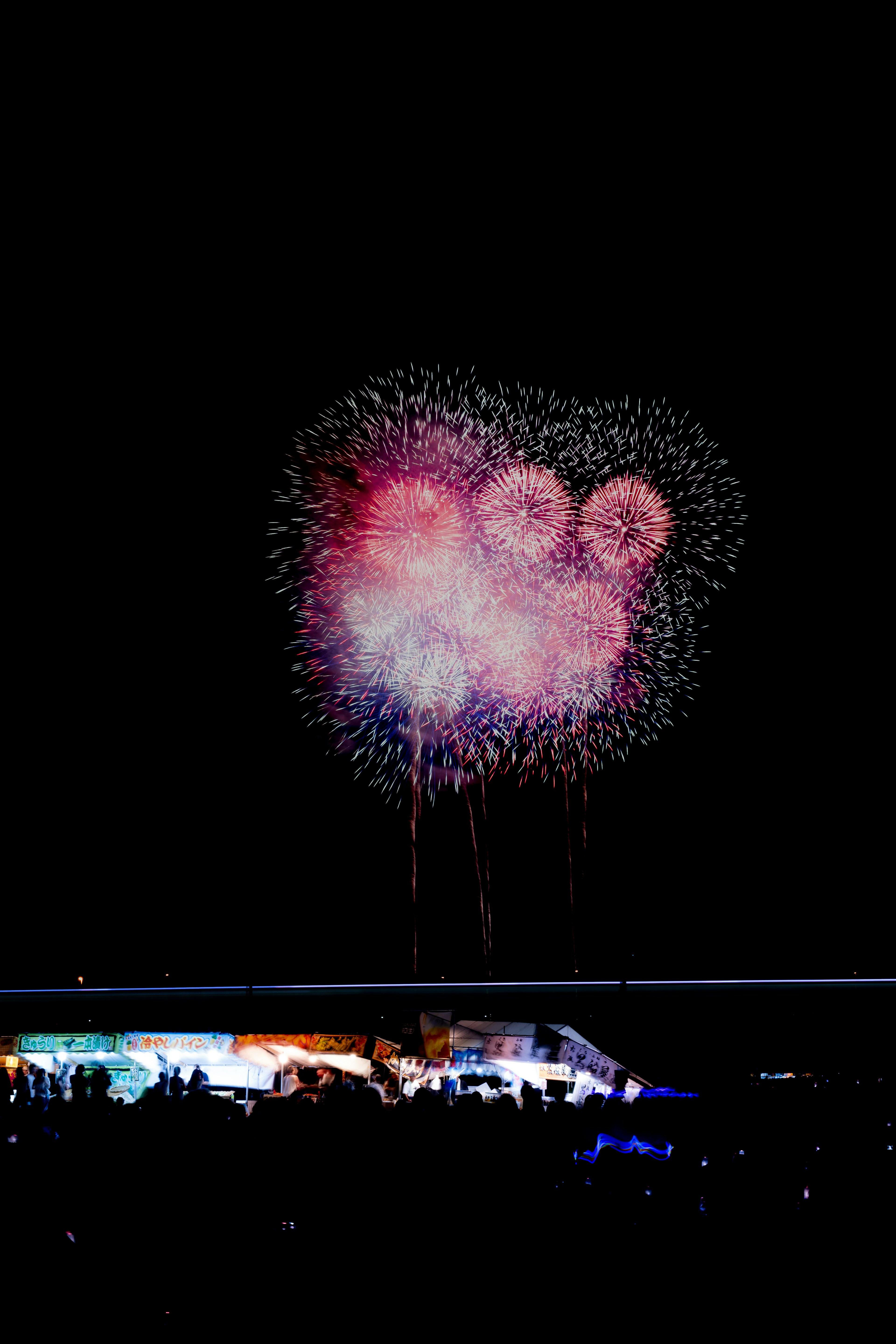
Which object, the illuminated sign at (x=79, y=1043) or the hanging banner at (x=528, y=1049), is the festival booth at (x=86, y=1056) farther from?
the hanging banner at (x=528, y=1049)

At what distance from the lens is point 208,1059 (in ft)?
50.5

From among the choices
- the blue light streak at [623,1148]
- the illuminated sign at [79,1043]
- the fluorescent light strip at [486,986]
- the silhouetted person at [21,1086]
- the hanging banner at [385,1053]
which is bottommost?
the silhouetted person at [21,1086]

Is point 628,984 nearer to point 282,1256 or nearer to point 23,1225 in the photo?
point 282,1256

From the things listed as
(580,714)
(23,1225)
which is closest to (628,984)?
(580,714)

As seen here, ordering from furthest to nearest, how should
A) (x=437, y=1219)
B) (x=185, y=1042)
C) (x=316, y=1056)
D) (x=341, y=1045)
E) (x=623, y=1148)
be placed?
(x=185, y=1042) → (x=316, y=1056) → (x=341, y=1045) → (x=623, y=1148) → (x=437, y=1219)

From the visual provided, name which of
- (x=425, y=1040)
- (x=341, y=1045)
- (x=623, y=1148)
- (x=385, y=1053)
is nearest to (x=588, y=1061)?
(x=425, y=1040)

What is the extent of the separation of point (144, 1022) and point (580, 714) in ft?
34.6

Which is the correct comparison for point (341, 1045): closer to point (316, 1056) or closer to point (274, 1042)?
point (316, 1056)

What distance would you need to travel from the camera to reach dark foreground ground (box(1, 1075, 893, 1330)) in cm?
543

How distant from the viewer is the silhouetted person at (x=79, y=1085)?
8.68 meters

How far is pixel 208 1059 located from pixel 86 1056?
205cm

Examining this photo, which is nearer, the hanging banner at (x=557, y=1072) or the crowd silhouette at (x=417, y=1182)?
the crowd silhouette at (x=417, y=1182)

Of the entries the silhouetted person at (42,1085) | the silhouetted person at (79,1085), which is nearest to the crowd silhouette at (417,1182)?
the silhouetted person at (79,1085)

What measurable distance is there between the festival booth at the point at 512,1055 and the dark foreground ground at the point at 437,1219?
7662 millimetres
